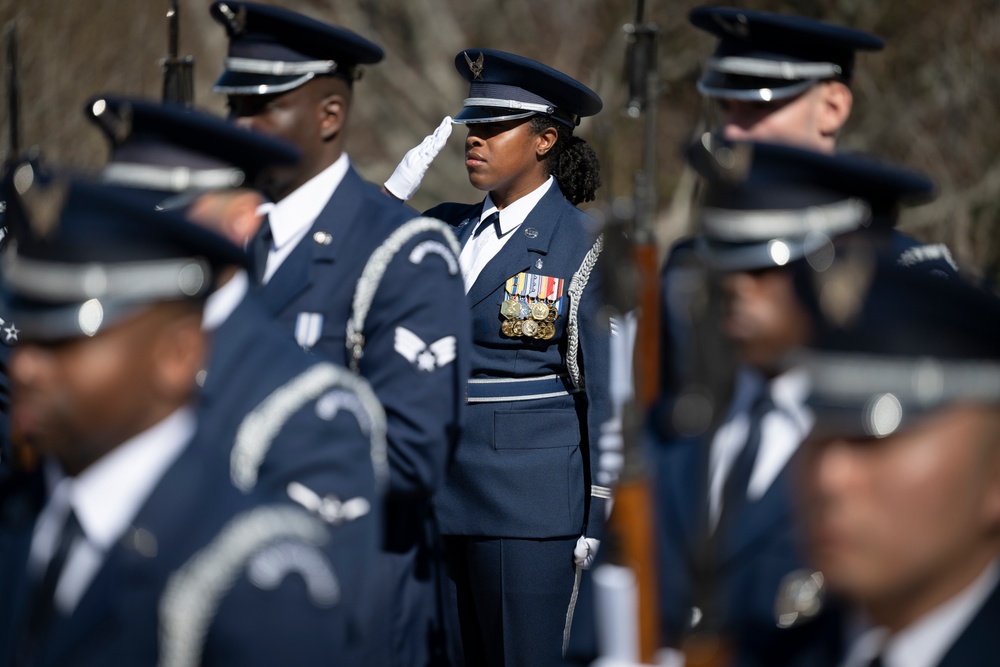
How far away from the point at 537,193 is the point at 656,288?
6.79ft

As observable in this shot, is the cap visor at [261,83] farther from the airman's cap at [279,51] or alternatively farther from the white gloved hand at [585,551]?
the white gloved hand at [585,551]

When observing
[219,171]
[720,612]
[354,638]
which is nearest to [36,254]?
[354,638]

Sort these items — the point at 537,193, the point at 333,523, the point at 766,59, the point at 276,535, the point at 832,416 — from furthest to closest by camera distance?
1. the point at 537,193
2. the point at 766,59
3. the point at 333,523
4. the point at 276,535
5. the point at 832,416

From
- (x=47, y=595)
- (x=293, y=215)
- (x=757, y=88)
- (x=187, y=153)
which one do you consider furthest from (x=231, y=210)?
(x=757, y=88)

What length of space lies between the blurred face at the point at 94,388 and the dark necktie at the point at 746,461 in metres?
0.95

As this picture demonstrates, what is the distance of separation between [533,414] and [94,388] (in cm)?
286

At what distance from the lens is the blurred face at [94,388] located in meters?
1.94

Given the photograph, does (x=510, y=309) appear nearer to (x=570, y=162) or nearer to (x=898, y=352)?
(x=570, y=162)

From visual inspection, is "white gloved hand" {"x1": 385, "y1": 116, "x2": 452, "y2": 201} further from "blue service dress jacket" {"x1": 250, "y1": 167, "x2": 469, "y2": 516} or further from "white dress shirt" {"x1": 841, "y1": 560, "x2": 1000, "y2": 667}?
"white dress shirt" {"x1": 841, "y1": 560, "x2": 1000, "y2": 667}

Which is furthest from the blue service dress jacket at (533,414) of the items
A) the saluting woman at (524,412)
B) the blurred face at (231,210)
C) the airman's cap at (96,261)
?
the airman's cap at (96,261)

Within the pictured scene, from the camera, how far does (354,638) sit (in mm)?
2256

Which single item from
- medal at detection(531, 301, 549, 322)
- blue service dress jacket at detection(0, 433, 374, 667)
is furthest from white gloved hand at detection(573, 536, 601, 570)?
blue service dress jacket at detection(0, 433, 374, 667)

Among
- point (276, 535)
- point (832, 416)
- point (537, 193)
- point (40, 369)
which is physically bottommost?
point (537, 193)

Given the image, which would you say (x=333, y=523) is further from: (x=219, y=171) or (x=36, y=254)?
(x=219, y=171)
